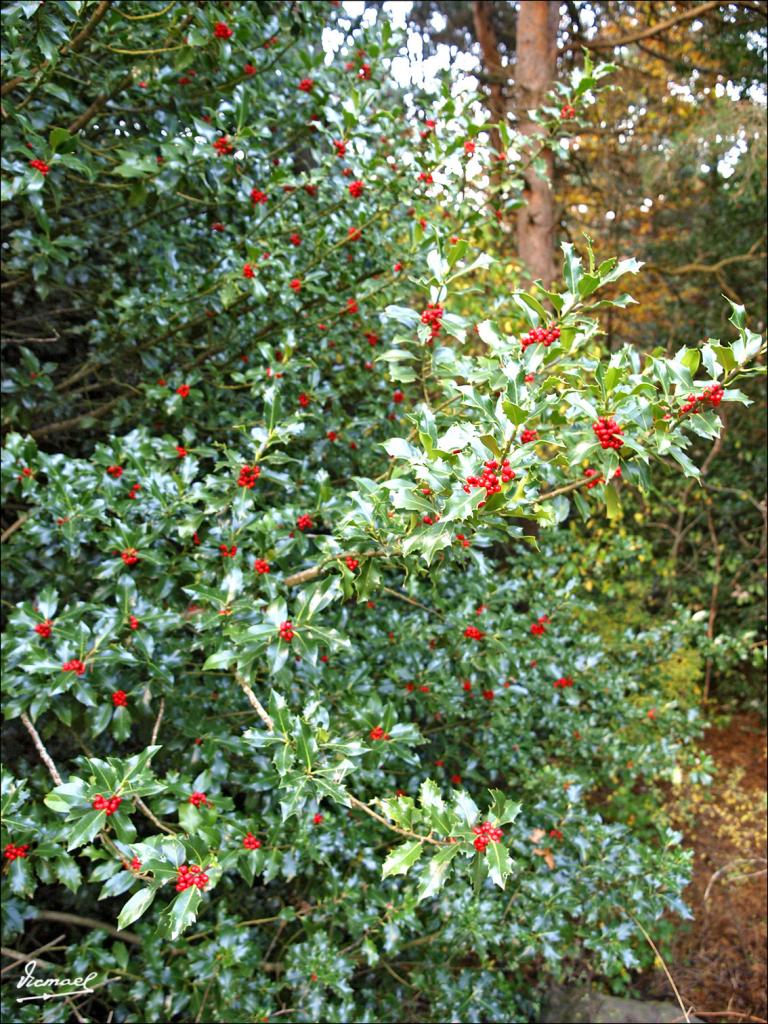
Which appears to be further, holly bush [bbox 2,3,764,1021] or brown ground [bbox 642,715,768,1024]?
brown ground [bbox 642,715,768,1024]

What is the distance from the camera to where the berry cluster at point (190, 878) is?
126 cm

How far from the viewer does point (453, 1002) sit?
252cm

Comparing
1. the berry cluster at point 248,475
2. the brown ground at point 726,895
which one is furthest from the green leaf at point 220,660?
the brown ground at point 726,895

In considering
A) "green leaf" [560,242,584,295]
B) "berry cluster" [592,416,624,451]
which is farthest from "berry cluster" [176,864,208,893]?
"green leaf" [560,242,584,295]

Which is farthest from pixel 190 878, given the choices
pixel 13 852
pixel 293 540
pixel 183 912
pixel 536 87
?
pixel 536 87

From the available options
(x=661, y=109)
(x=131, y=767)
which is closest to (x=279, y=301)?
(x=131, y=767)

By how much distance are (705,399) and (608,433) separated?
0.53ft

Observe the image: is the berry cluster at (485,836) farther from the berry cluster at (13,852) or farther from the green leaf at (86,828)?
the berry cluster at (13,852)

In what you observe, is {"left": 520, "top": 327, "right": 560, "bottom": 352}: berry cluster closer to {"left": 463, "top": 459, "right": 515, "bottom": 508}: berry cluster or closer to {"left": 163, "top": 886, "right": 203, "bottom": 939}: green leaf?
{"left": 463, "top": 459, "right": 515, "bottom": 508}: berry cluster

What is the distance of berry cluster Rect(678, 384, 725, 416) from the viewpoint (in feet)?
3.97

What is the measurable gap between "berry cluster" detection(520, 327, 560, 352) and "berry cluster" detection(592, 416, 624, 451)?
0.24 m

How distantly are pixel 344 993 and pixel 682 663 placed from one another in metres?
3.70

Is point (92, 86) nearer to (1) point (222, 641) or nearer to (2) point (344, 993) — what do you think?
(1) point (222, 641)

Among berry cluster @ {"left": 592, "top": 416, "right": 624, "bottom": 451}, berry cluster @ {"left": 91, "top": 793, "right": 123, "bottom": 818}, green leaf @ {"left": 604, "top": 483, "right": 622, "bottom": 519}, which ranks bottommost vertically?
berry cluster @ {"left": 91, "top": 793, "right": 123, "bottom": 818}
